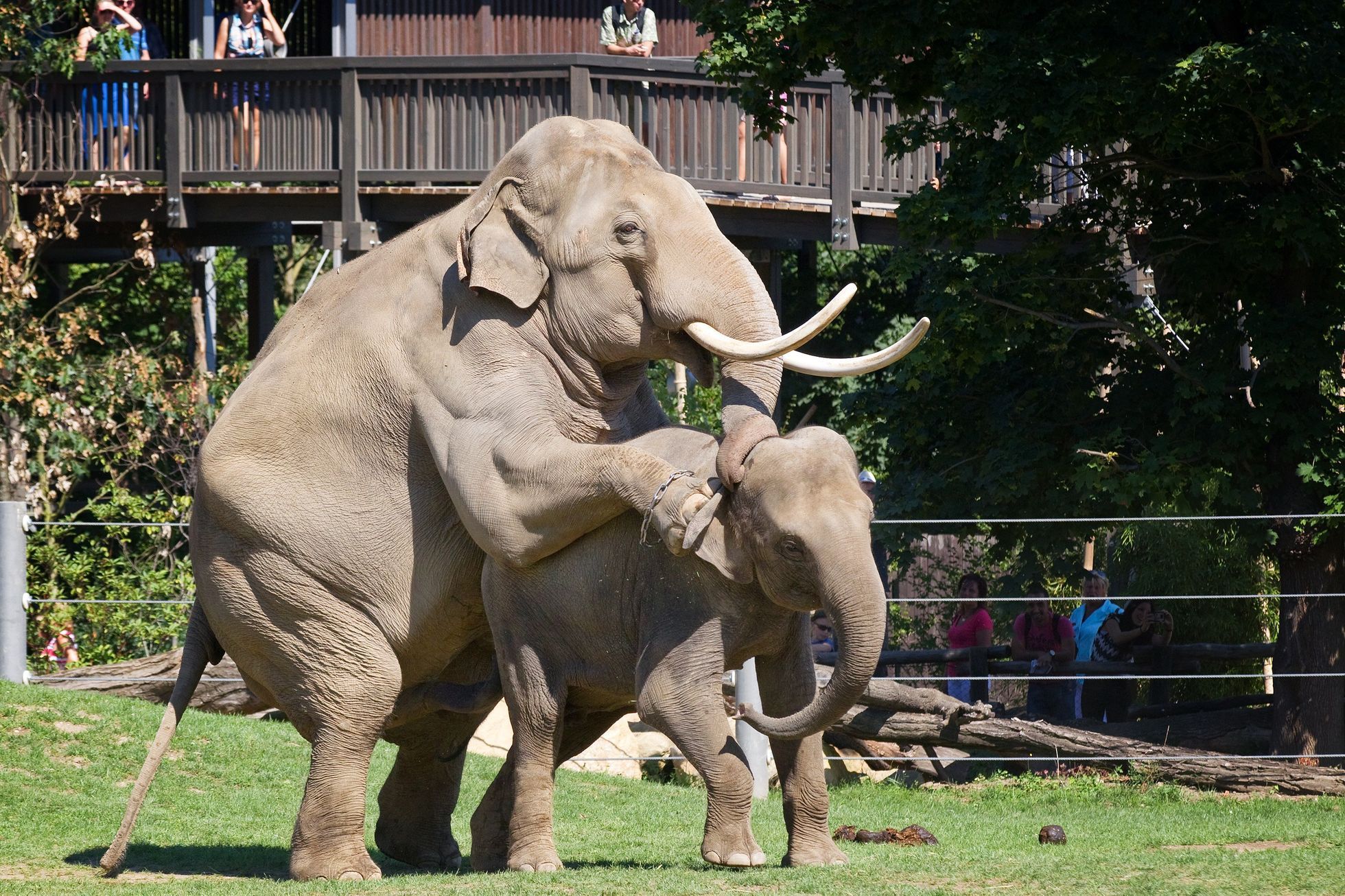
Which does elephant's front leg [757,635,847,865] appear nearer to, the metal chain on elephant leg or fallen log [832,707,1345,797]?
the metal chain on elephant leg

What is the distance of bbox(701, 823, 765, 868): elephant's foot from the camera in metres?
6.47

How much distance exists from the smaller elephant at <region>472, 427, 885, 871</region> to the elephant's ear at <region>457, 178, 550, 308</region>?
2.36 feet

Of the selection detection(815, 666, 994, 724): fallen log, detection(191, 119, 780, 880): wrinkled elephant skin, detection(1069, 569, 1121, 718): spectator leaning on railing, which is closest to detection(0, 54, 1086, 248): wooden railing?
detection(1069, 569, 1121, 718): spectator leaning on railing

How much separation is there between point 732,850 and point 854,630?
97 centimetres

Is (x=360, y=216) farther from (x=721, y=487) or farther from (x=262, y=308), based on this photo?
(x=721, y=487)

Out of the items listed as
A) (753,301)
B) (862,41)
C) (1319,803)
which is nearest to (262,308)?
(862,41)

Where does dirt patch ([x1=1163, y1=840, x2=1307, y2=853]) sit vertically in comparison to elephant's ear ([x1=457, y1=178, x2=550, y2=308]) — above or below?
below

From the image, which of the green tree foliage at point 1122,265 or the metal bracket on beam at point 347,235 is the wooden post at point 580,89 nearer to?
the metal bracket on beam at point 347,235

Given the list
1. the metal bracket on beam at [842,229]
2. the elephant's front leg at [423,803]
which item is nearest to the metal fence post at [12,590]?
the elephant's front leg at [423,803]

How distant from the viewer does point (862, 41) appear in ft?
39.8

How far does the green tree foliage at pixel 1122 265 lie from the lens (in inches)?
434

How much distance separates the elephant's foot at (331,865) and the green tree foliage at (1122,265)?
19.7 feet

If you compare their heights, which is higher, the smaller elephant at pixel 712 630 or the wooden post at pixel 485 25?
the wooden post at pixel 485 25

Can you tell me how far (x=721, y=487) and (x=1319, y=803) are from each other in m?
5.95
